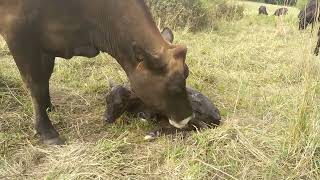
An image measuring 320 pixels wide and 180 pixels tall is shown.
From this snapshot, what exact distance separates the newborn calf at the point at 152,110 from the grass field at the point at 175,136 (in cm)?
10

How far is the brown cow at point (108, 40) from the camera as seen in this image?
3682 mm

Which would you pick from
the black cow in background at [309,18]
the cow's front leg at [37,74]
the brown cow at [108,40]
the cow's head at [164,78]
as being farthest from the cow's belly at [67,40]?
the black cow in background at [309,18]

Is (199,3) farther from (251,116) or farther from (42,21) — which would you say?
(42,21)

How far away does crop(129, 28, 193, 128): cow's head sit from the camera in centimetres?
364

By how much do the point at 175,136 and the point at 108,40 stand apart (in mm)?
1026

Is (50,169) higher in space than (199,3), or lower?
higher

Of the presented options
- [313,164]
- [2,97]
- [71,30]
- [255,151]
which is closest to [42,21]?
[71,30]

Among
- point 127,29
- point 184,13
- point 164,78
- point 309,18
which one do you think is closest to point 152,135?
point 164,78

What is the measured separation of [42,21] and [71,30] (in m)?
0.24

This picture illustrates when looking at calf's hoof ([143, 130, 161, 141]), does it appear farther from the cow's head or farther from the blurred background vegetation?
the blurred background vegetation

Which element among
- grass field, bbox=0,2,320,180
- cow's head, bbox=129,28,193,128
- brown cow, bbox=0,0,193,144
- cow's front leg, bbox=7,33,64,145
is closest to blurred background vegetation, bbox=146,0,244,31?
grass field, bbox=0,2,320,180

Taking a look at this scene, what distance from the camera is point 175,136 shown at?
4148 mm

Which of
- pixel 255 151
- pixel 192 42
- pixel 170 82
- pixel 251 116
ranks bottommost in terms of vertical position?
pixel 192 42

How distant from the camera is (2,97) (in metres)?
4.95
